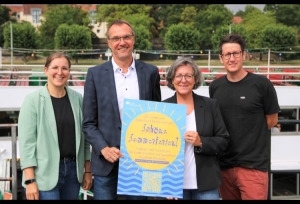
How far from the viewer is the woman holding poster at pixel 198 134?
90.7 inches

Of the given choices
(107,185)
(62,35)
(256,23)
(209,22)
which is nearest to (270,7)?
(256,23)

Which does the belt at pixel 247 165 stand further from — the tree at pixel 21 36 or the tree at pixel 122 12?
the tree at pixel 122 12

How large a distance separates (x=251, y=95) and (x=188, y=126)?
441 millimetres

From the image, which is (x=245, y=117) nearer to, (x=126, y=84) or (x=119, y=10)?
(x=126, y=84)

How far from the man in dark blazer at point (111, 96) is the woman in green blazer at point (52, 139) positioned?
0.32ft

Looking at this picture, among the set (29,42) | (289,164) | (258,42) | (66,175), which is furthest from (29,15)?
(66,175)

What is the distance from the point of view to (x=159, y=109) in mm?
2285

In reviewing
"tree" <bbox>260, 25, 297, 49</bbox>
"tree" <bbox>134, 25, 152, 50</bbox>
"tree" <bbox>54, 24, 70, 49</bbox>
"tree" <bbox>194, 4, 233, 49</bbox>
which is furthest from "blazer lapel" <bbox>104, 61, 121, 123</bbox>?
"tree" <bbox>194, 4, 233, 49</bbox>

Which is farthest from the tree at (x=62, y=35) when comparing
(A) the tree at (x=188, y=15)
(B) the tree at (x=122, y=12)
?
(A) the tree at (x=188, y=15)

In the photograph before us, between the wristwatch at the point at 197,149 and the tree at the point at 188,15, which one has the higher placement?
the tree at the point at 188,15

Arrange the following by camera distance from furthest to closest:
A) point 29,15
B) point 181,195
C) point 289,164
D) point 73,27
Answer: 1. point 29,15
2. point 73,27
3. point 289,164
4. point 181,195

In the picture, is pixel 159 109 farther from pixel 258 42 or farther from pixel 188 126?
pixel 258 42

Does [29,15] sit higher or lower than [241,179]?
higher

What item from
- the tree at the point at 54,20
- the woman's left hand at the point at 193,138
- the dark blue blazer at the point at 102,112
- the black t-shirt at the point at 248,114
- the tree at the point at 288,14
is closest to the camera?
the woman's left hand at the point at 193,138
